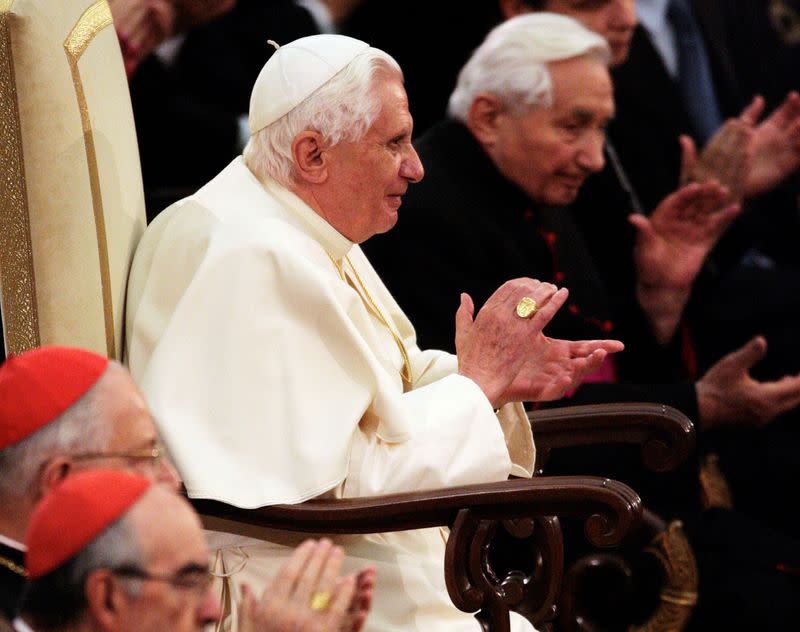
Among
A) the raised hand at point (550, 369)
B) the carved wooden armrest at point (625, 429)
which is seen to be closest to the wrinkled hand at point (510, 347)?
the raised hand at point (550, 369)

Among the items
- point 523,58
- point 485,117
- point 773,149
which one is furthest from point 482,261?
point 773,149

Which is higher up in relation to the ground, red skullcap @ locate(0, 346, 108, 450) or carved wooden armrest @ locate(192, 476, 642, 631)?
red skullcap @ locate(0, 346, 108, 450)

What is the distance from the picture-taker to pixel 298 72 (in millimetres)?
3064

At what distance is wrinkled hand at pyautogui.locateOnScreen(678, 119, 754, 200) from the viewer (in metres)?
5.02

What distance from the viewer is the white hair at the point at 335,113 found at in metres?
3.06

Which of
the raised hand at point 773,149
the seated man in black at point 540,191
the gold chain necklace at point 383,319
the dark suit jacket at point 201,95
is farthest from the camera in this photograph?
the raised hand at point 773,149

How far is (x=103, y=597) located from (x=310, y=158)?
151 cm

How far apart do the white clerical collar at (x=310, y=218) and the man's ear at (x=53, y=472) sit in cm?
106

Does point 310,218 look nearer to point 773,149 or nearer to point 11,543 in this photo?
point 11,543

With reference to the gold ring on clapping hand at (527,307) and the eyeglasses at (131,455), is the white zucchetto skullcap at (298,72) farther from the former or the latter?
the eyeglasses at (131,455)

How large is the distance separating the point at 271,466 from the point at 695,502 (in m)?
1.94

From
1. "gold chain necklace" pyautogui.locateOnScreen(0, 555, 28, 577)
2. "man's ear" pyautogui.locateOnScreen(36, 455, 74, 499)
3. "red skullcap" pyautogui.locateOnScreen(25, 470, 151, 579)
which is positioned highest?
"red skullcap" pyautogui.locateOnScreen(25, 470, 151, 579)

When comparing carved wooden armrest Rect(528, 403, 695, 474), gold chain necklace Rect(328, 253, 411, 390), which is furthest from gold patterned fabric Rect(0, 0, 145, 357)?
carved wooden armrest Rect(528, 403, 695, 474)

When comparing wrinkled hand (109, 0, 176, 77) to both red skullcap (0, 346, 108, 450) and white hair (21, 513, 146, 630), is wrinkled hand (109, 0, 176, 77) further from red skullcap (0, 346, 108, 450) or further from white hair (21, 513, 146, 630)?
white hair (21, 513, 146, 630)
